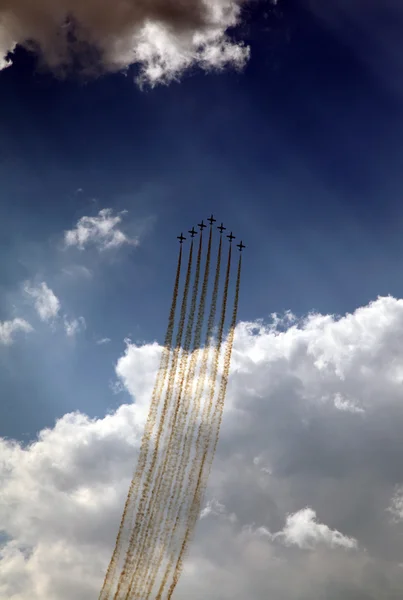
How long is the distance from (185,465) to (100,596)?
3234 cm

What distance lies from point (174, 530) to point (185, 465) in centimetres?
1374

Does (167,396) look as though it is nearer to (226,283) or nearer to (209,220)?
(226,283)

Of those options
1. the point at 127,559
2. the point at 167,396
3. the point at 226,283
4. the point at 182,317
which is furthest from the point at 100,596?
A: the point at 226,283

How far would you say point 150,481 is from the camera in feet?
437

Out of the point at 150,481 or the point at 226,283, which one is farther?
the point at 226,283

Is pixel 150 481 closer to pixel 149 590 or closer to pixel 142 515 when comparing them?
pixel 142 515

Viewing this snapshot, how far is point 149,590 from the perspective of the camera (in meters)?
133

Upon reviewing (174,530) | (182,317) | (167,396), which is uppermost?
(182,317)

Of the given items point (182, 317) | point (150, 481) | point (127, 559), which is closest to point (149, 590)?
point (127, 559)

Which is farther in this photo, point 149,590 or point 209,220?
point 209,220

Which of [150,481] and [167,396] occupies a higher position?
[167,396]

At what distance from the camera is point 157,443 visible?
13662 cm

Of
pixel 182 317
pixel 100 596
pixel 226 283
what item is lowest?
pixel 100 596

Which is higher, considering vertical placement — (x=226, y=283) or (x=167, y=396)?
(x=226, y=283)
